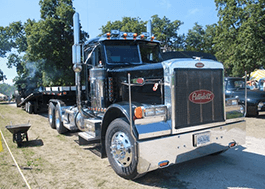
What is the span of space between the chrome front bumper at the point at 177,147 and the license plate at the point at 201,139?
44 mm

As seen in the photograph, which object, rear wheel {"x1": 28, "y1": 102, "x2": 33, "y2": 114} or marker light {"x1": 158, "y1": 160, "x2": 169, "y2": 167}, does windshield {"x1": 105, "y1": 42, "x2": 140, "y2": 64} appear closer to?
marker light {"x1": 158, "y1": 160, "x2": 169, "y2": 167}

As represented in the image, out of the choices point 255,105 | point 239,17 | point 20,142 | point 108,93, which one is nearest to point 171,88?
point 108,93

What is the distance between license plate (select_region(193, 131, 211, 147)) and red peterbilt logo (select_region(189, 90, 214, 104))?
542 millimetres

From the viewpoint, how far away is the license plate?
3.66 meters

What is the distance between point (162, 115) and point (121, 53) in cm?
219

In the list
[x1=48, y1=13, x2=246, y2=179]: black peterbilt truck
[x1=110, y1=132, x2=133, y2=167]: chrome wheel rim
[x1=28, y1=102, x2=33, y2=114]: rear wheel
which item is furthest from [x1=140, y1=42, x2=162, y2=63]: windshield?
[x1=28, y1=102, x2=33, y2=114]: rear wheel

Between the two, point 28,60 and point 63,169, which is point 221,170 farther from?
point 28,60

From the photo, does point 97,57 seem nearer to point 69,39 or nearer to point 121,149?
point 121,149

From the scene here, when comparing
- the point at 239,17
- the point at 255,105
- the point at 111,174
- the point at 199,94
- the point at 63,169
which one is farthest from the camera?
the point at 239,17

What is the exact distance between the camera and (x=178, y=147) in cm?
352

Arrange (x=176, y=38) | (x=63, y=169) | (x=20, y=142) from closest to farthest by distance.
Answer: (x=63, y=169), (x=20, y=142), (x=176, y=38)

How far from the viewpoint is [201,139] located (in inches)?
146

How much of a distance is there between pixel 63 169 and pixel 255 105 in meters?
8.34

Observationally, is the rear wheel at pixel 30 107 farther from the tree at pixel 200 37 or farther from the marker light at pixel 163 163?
the tree at pixel 200 37
